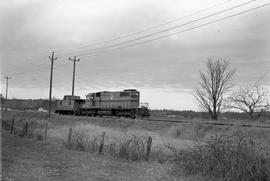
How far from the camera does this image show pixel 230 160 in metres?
10.1

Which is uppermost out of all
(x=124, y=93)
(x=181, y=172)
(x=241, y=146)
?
(x=124, y=93)

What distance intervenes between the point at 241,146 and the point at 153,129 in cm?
2441

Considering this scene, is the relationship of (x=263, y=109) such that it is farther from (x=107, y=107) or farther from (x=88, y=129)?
(x=88, y=129)

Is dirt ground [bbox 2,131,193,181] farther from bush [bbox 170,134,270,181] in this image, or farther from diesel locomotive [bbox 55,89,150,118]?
diesel locomotive [bbox 55,89,150,118]

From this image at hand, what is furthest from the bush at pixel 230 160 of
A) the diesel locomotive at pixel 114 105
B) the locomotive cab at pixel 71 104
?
the locomotive cab at pixel 71 104

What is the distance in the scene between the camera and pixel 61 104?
6169 centimetres

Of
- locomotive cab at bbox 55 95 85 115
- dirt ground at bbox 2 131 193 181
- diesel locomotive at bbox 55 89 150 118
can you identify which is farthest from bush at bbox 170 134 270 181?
locomotive cab at bbox 55 95 85 115

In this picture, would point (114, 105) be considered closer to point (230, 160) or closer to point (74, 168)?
point (74, 168)

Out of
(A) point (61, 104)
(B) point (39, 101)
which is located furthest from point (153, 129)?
(B) point (39, 101)

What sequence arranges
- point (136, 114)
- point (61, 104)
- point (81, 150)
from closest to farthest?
point (81, 150) < point (136, 114) < point (61, 104)

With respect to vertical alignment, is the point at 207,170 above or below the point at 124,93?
below

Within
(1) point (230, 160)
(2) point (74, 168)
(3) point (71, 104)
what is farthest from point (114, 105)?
(1) point (230, 160)

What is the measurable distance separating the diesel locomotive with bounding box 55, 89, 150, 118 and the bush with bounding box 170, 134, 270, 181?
1338 inches

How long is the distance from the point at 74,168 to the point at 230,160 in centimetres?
517
